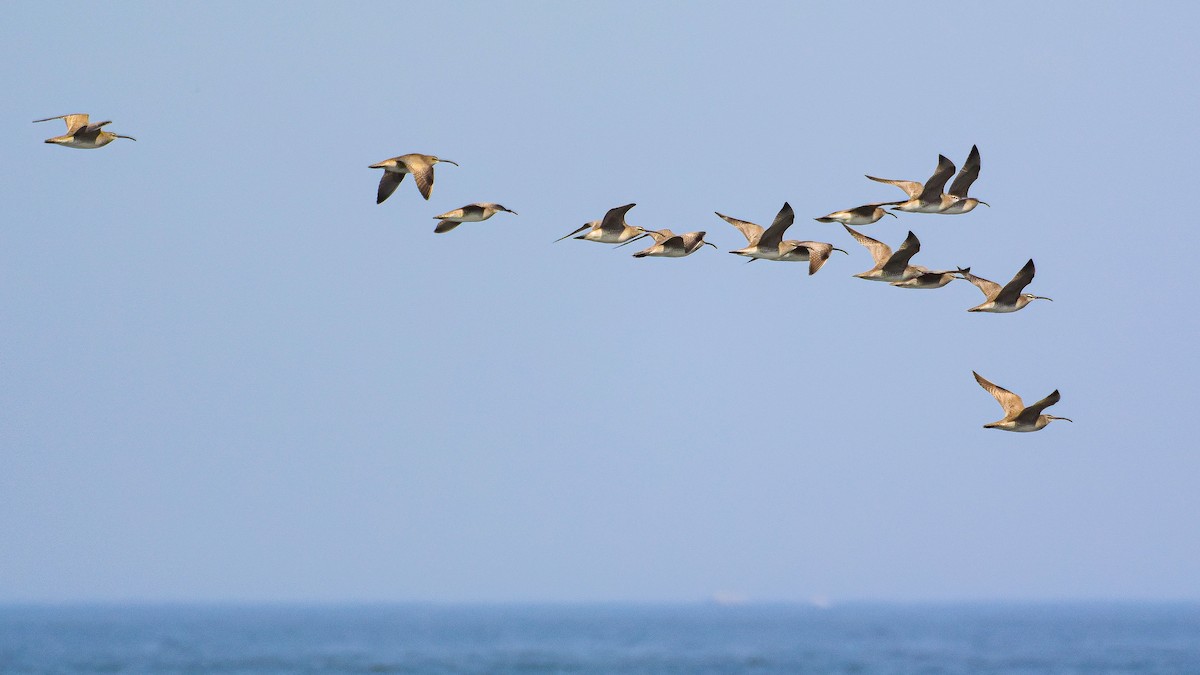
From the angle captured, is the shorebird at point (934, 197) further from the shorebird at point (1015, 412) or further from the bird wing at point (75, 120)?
the bird wing at point (75, 120)

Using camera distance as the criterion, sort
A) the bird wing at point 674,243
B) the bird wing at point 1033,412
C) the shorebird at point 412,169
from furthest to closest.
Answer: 1. the bird wing at point 674,243
2. the shorebird at point 412,169
3. the bird wing at point 1033,412

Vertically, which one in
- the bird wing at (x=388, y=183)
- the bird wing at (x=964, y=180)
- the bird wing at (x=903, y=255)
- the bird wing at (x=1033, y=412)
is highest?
the bird wing at (x=964, y=180)

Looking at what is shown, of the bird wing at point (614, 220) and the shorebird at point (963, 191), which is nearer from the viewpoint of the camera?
the bird wing at point (614, 220)

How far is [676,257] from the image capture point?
38.3 metres

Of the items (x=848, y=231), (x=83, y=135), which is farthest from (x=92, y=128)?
(x=848, y=231)

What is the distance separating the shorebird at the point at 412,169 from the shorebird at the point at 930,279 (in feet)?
34.2

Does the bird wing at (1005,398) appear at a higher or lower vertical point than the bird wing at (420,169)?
lower

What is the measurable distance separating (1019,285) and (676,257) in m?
7.33

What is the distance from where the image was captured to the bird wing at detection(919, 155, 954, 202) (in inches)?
1490

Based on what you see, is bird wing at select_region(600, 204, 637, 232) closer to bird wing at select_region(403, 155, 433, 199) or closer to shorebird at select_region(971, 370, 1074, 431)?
bird wing at select_region(403, 155, 433, 199)

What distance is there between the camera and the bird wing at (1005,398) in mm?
36219

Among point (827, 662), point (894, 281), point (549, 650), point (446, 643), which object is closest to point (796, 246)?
point (894, 281)

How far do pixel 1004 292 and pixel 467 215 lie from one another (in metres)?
11.4

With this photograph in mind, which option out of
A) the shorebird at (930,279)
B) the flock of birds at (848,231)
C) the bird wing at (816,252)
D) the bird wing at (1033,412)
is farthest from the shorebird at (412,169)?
the bird wing at (1033,412)
